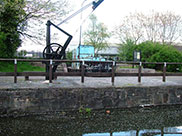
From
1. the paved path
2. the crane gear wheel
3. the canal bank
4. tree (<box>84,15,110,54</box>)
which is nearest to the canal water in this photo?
the canal bank

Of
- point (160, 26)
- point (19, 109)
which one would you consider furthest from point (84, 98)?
point (160, 26)

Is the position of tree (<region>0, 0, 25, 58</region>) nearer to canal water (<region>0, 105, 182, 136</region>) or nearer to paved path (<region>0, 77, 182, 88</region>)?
paved path (<region>0, 77, 182, 88</region>)

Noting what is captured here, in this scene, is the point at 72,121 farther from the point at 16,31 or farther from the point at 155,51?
the point at 155,51

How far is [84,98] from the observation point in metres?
6.65

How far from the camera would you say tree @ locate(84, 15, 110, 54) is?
34750mm

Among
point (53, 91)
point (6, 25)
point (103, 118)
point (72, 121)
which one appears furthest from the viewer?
point (6, 25)

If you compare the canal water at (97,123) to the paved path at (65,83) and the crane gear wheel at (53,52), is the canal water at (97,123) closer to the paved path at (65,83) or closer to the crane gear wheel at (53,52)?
the paved path at (65,83)

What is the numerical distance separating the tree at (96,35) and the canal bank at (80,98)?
2760cm

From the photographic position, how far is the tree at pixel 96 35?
34.8m

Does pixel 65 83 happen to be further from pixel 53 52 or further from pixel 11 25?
pixel 11 25

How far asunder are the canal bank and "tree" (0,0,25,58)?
794 centimetres

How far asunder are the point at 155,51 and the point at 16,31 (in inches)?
544

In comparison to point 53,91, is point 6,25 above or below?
above

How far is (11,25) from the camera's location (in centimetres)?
1428
